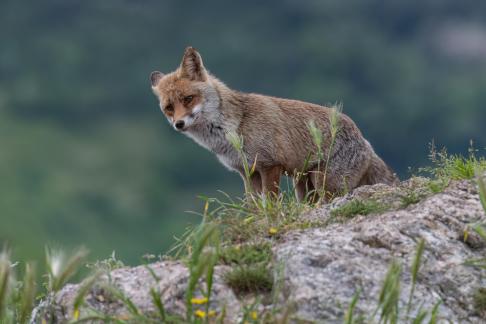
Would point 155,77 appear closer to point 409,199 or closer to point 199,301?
point 409,199

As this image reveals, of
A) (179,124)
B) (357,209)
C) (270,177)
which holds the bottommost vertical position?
(357,209)

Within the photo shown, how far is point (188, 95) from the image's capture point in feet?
32.6

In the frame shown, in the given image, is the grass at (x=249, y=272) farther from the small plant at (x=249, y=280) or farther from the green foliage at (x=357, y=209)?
the green foliage at (x=357, y=209)

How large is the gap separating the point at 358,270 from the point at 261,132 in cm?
494

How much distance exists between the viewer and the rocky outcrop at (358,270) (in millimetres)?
4879

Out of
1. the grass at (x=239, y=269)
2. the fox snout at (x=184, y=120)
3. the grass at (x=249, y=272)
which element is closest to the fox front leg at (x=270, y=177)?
the fox snout at (x=184, y=120)

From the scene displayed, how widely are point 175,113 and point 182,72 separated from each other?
0.64 meters

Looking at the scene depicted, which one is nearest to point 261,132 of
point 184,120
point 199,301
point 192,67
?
point 184,120

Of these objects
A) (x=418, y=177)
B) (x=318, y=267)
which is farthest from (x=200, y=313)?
(x=418, y=177)

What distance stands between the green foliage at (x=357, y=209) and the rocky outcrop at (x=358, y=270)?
82 millimetres

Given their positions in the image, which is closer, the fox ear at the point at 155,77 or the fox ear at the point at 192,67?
the fox ear at the point at 192,67

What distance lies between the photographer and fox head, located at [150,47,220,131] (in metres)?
9.87

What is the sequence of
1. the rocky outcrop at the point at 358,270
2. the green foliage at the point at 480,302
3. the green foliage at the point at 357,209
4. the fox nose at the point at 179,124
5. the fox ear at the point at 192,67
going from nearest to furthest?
the rocky outcrop at the point at 358,270
the green foliage at the point at 480,302
the green foliage at the point at 357,209
the fox nose at the point at 179,124
the fox ear at the point at 192,67

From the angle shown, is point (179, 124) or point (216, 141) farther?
point (216, 141)
